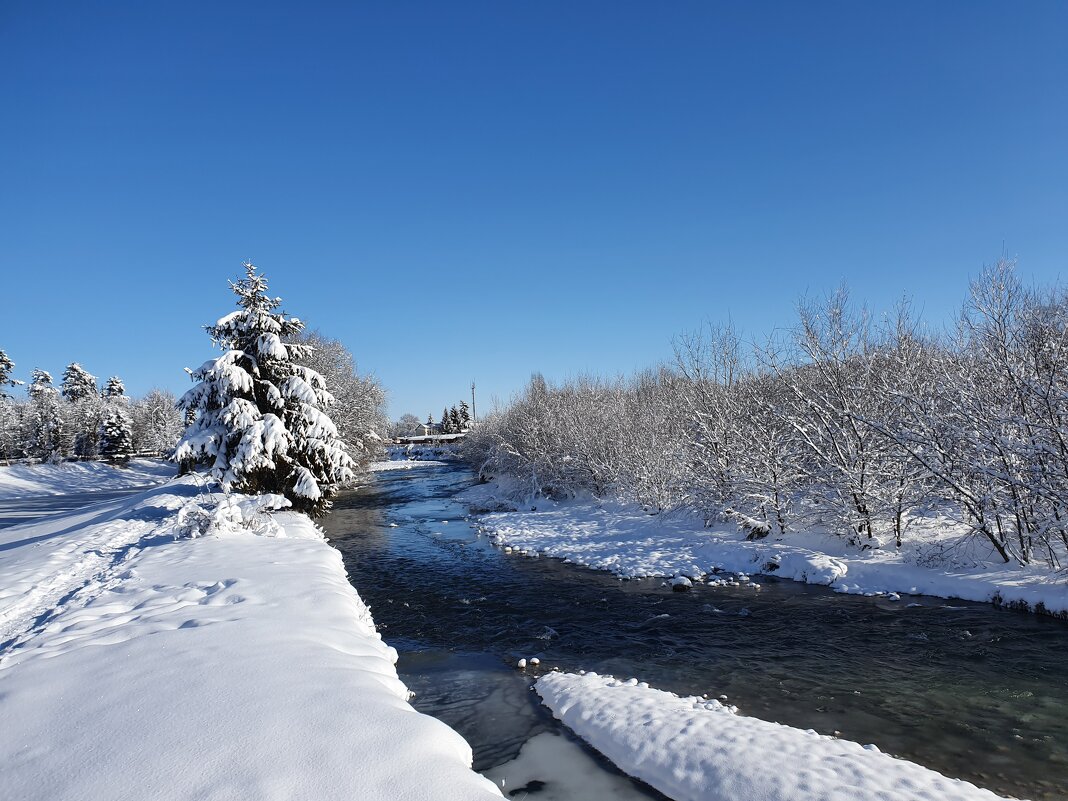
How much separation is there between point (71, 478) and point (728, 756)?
58.7m

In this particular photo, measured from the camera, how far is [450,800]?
145 inches

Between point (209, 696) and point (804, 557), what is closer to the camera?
point (209, 696)

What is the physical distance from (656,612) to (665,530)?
780 cm

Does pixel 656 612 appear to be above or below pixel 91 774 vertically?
below

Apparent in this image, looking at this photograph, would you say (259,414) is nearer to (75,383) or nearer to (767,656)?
(767,656)

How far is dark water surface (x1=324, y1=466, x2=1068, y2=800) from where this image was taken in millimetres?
5945

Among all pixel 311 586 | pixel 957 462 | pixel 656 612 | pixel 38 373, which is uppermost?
pixel 38 373

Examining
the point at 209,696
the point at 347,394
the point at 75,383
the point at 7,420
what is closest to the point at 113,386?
the point at 75,383

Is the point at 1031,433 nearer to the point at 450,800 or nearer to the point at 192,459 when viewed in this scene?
the point at 450,800

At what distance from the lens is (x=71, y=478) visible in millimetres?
45156

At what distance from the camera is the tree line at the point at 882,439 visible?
10.5 m

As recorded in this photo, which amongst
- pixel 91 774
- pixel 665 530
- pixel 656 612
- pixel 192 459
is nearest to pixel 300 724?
pixel 91 774

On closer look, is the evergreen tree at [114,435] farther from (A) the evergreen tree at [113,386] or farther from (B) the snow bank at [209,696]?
(B) the snow bank at [209,696]

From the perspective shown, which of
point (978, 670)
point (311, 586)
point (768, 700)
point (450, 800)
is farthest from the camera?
point (311, 586)
